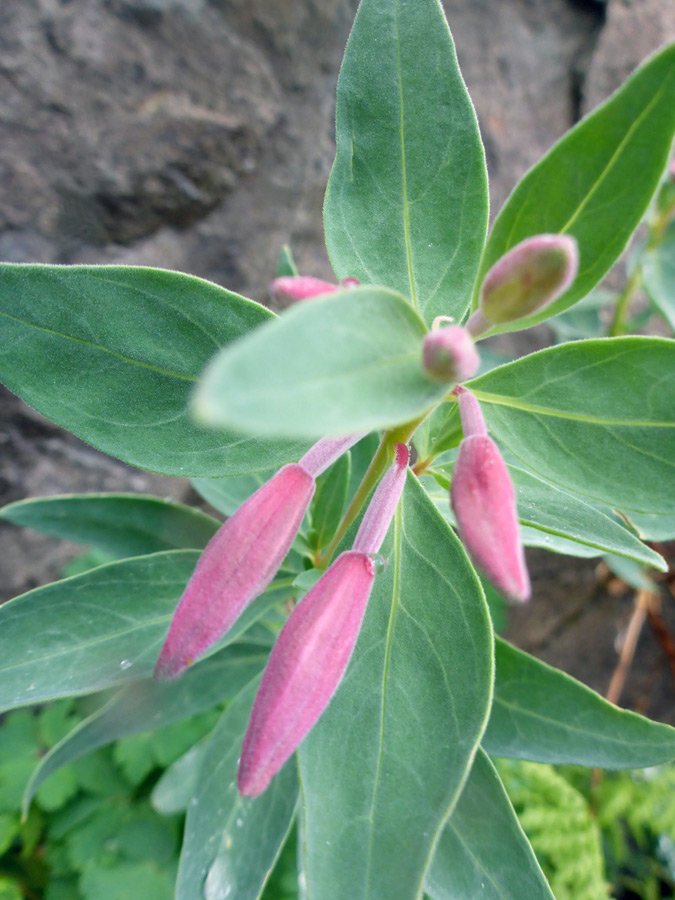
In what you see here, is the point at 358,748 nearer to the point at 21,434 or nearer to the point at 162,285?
the point at 162,285

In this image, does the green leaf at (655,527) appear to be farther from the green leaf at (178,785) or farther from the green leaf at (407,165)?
the green leaf at (178,785)

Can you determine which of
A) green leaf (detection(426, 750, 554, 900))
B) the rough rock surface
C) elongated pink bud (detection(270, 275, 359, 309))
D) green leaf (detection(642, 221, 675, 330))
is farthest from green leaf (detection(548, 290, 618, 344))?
elongated pink bud (detection(270, 275, 359, 309))

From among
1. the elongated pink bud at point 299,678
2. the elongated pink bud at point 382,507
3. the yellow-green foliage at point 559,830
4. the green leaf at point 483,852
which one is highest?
the elongated pink bud at point 382,507

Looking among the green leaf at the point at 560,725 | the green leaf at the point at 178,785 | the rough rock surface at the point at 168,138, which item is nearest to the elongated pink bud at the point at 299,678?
the green leaf at the point at 560,725

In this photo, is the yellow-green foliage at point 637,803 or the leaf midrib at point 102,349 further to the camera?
the yellow-green foliage at point 637,803

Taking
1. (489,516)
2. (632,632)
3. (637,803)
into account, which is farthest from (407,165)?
(632,632)

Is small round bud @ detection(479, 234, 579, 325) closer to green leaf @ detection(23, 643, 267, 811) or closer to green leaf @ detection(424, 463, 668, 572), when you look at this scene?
green leaf @ detection(424, 463, 668, 572)

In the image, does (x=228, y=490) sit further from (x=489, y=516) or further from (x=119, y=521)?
(x=489, y=516)
